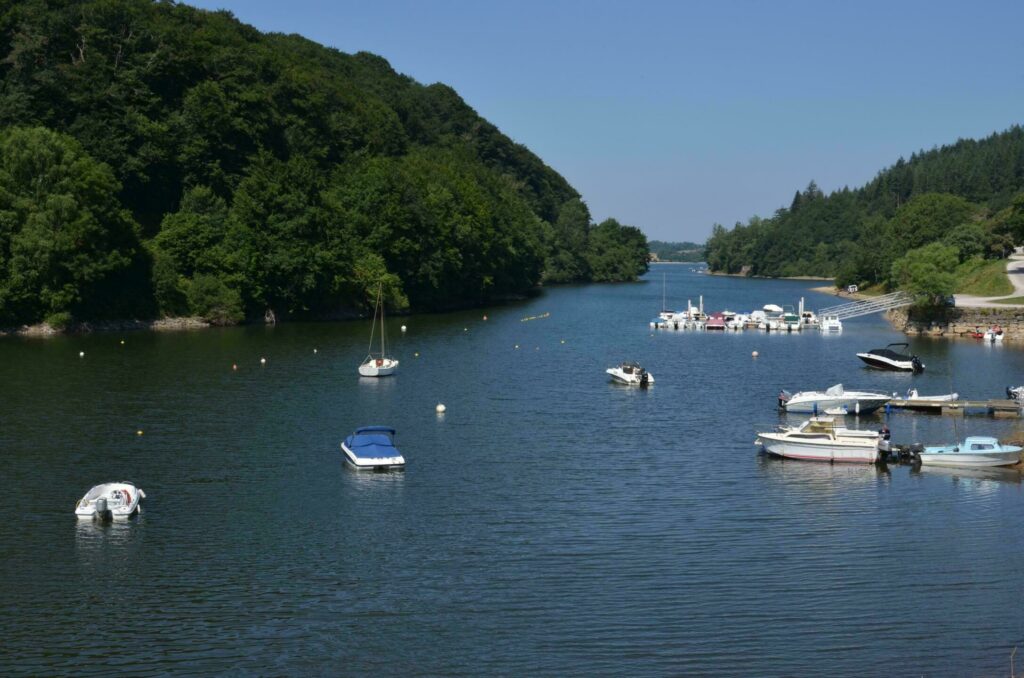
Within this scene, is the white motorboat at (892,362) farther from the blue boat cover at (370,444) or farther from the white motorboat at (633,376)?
the blue boat cover at (370,444)

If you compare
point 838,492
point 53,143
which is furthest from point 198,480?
point 53,143

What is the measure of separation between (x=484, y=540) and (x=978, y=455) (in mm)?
23755

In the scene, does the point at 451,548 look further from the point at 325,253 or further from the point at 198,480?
the point at 325,253

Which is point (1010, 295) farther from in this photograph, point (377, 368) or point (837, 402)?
point (377, 368)

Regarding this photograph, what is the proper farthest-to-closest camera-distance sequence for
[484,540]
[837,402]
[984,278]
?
1. [984,278]
2. [837,402]
3. [484,540]

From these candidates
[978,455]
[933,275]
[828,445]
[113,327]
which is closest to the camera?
[978,455]

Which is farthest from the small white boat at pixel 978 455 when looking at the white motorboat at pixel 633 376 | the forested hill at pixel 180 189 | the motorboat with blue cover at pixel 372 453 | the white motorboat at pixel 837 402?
the forested hill at pixel 180 189

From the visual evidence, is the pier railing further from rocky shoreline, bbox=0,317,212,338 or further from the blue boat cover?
the blue boat cover

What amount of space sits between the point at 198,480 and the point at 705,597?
22251 millimetres

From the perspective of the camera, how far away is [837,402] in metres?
61.9

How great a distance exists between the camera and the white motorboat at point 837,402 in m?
61.8

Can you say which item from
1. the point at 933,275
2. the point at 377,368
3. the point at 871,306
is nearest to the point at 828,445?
the point at 377,368

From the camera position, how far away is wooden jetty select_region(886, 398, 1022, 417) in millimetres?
61250

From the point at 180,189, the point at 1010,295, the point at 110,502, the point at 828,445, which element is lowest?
the point at 110,502
